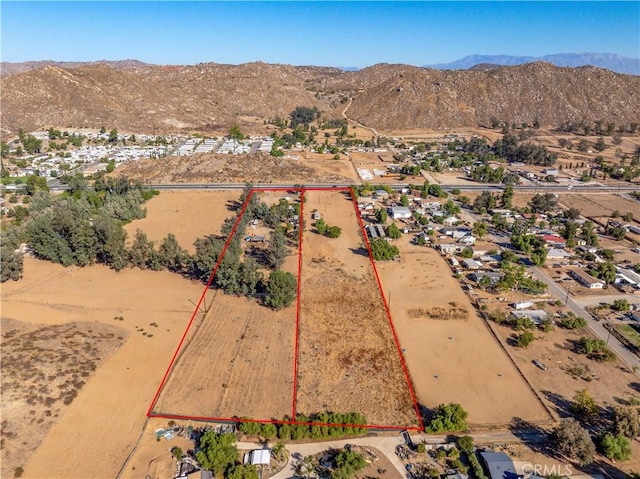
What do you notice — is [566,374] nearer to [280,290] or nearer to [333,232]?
[280,290]

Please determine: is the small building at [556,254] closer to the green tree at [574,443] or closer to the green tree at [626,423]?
the green tree at [626,423]

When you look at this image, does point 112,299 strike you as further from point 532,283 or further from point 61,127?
point 61,127

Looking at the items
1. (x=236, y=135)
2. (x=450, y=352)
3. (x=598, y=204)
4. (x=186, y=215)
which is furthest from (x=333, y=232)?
(x=236, y=135)

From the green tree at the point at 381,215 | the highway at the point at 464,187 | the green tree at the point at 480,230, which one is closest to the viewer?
the green tree at the point at 480,230

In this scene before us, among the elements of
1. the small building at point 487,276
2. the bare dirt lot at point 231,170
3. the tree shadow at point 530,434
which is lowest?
the tree shadow at point 530,434

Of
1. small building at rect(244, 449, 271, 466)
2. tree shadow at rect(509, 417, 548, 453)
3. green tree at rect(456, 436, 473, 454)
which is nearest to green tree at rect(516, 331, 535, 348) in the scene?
tree shadow at rect(509, 417, 548, 453)

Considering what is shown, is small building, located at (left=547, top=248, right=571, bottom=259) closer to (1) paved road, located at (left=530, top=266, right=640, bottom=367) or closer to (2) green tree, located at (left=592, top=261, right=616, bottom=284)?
(1) paved road, located at (left=530, top=266, right=640, bottom=367)

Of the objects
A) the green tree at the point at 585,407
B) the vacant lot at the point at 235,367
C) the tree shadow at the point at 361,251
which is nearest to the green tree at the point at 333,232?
the tree shadow at the point at 361,251
